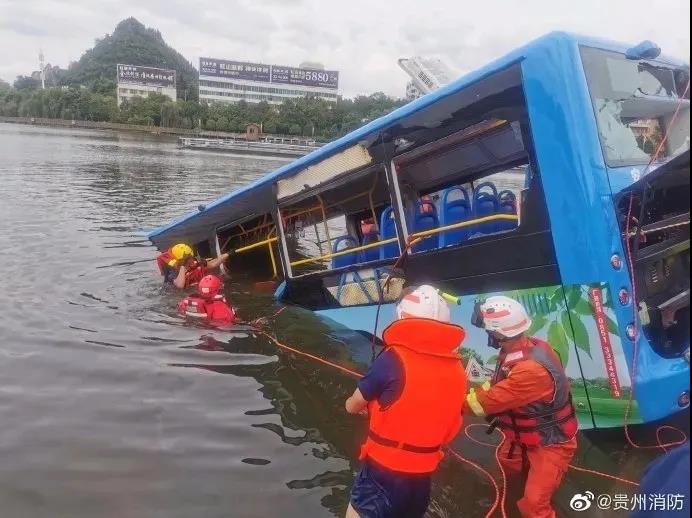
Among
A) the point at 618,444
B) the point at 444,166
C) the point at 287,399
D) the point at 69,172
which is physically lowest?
the point at 618,444

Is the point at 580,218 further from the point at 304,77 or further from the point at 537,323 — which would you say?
the point at 304,77

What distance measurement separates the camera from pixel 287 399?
243 inches

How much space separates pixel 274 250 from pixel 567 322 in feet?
26.4

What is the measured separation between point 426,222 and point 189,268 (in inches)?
182

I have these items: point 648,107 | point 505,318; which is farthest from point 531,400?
point 648,107

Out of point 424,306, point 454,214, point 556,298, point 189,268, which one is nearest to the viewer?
point 424,306

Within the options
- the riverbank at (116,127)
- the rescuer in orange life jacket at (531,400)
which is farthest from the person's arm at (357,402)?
the riverbank at (116,127)

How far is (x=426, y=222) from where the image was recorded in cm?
680

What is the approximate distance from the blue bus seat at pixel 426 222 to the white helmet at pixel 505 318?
2.11 metres

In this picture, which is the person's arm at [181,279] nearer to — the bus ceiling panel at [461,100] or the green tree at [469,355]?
the bus ceiling panel at [461,100]

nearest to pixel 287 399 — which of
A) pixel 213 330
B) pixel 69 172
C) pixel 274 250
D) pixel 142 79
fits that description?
pixel 213 330

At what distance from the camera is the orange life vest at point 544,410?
12.9ft

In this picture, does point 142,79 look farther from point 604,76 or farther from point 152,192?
point 604,76

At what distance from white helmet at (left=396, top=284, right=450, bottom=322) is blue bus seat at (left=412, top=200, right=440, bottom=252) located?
269 cm
